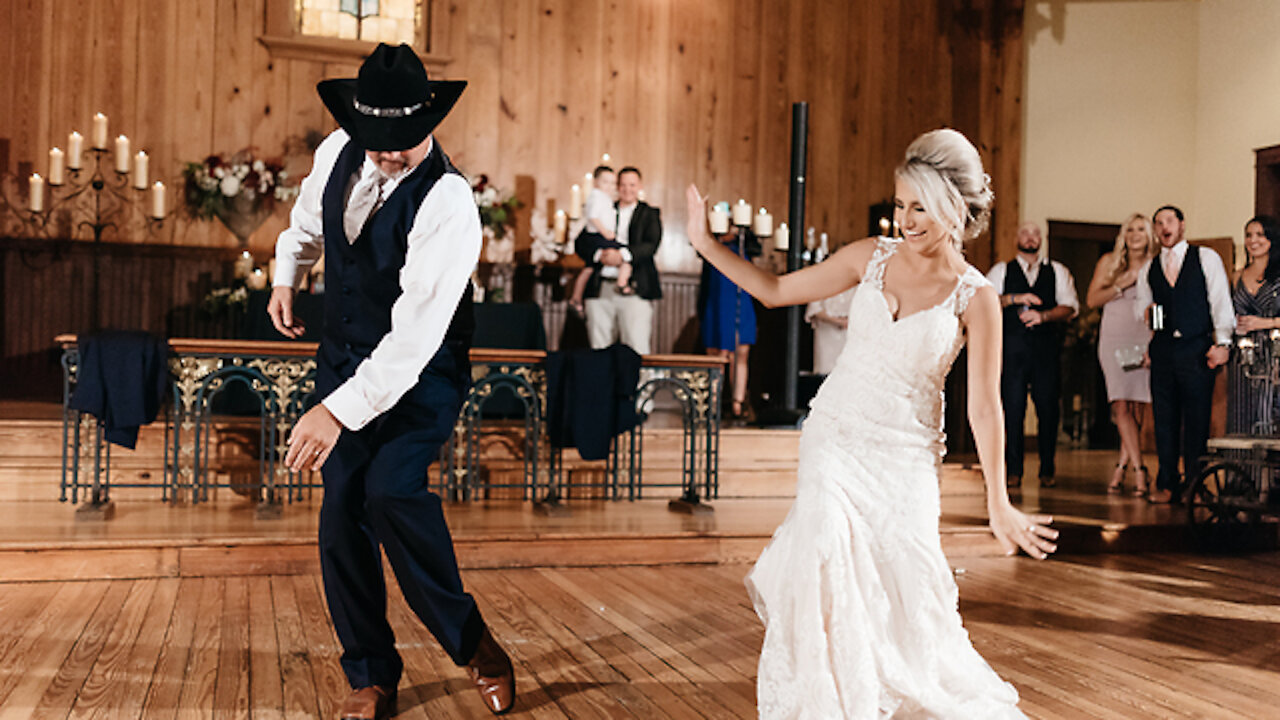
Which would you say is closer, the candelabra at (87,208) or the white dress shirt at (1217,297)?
the white dress shirt at (1217,297)

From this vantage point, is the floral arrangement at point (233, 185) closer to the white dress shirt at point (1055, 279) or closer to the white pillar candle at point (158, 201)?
the white pillar candle at point (158, 201)

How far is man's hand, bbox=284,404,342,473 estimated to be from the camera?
2244mm

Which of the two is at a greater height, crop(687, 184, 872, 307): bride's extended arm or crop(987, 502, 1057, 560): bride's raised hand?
crop(687, 184, 872, 307): bride's extended arm

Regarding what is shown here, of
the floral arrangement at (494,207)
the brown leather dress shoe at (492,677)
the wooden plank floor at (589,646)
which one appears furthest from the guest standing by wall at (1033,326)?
the brown leather dress shoe at (492,677)

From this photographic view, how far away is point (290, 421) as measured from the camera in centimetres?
541

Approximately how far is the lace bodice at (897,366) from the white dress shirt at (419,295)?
3.04ft

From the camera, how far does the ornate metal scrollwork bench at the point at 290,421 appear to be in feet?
16.3

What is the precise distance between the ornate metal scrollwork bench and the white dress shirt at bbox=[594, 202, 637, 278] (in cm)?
139

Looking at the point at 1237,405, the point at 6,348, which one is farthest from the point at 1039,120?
the point at 6,348

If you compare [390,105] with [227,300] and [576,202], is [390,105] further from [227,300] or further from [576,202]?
[227,300]

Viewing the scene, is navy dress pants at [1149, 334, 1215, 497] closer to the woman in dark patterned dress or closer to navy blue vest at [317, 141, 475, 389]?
the woman in dark patterned dress

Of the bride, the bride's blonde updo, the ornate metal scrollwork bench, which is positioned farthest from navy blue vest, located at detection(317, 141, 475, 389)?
the ornate metal scrollwork bench

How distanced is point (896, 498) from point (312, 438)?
4.30ft

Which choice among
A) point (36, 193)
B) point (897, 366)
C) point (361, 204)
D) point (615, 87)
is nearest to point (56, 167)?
point (36, 193)
